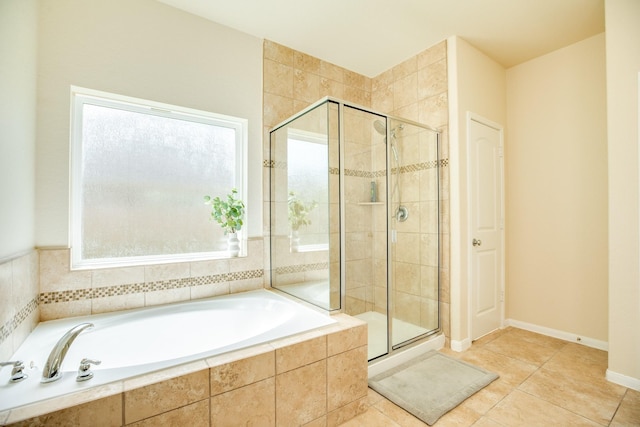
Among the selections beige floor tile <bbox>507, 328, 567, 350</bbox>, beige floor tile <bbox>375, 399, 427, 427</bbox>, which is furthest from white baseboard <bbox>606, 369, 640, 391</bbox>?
beige floor tile <bbox>375, 399, 427, 427</bbox>

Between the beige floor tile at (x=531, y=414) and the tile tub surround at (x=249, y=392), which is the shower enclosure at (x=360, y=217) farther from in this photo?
the beige floor tile at (x=531, y=414)

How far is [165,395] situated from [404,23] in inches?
113

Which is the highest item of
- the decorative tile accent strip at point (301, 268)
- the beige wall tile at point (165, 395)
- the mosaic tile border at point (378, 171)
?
the mosaic tile border at point (378, 171)

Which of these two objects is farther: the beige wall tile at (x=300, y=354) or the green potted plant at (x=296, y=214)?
the green potted plant at (x=296, y=214)

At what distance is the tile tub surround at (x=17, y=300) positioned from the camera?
48.8 inches

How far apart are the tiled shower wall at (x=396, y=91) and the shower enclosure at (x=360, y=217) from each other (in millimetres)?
80

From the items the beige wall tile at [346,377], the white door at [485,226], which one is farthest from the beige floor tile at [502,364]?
the beige wall tile at [346,377]

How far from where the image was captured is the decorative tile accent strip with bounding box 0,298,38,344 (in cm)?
122

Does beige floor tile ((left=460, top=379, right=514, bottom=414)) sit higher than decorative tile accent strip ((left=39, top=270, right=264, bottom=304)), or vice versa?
decorative tile accent strip ((left=39, top=270, right=264, bottom=304))

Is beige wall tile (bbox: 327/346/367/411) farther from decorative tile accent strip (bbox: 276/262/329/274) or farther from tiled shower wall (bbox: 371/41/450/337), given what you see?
tiled shower wall (bbox: 371/41/450/337)

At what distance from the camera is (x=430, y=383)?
76.1 inches

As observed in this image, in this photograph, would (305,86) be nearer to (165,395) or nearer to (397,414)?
(165,395)

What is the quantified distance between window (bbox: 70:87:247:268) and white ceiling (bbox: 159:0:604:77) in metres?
0.79

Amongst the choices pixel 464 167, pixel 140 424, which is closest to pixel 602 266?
pixel 464 167
